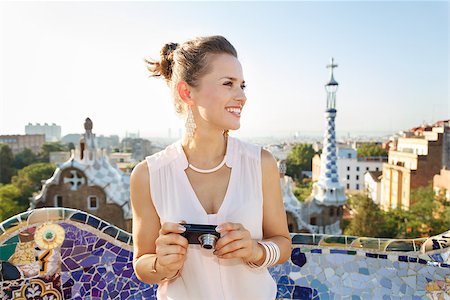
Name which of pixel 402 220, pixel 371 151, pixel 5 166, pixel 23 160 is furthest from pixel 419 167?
pixel 23 160

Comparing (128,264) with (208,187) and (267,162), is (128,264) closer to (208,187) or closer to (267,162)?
(208,187)

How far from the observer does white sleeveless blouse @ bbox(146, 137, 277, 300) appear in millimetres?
1134

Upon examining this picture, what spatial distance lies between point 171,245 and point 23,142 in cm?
3057

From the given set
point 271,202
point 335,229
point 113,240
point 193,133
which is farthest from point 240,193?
point 335,229

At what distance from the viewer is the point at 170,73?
1224 millimetres

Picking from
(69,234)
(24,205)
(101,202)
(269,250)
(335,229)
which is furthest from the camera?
(24,205)

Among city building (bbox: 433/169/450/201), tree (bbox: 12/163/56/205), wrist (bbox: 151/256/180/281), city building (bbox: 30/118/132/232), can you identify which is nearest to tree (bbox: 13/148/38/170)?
tree (bbox: 12/163/56/205)

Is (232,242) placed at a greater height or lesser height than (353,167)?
greater

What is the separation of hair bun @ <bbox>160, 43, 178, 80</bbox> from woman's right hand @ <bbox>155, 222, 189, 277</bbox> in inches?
18.3

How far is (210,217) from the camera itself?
1.13m

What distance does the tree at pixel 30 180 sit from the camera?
14094 mm

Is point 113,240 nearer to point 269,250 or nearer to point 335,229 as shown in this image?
point 269,250

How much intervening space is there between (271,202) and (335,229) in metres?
8.27

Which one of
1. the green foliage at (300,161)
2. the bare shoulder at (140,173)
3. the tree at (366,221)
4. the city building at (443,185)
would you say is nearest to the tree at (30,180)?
the tree at (366,221)
